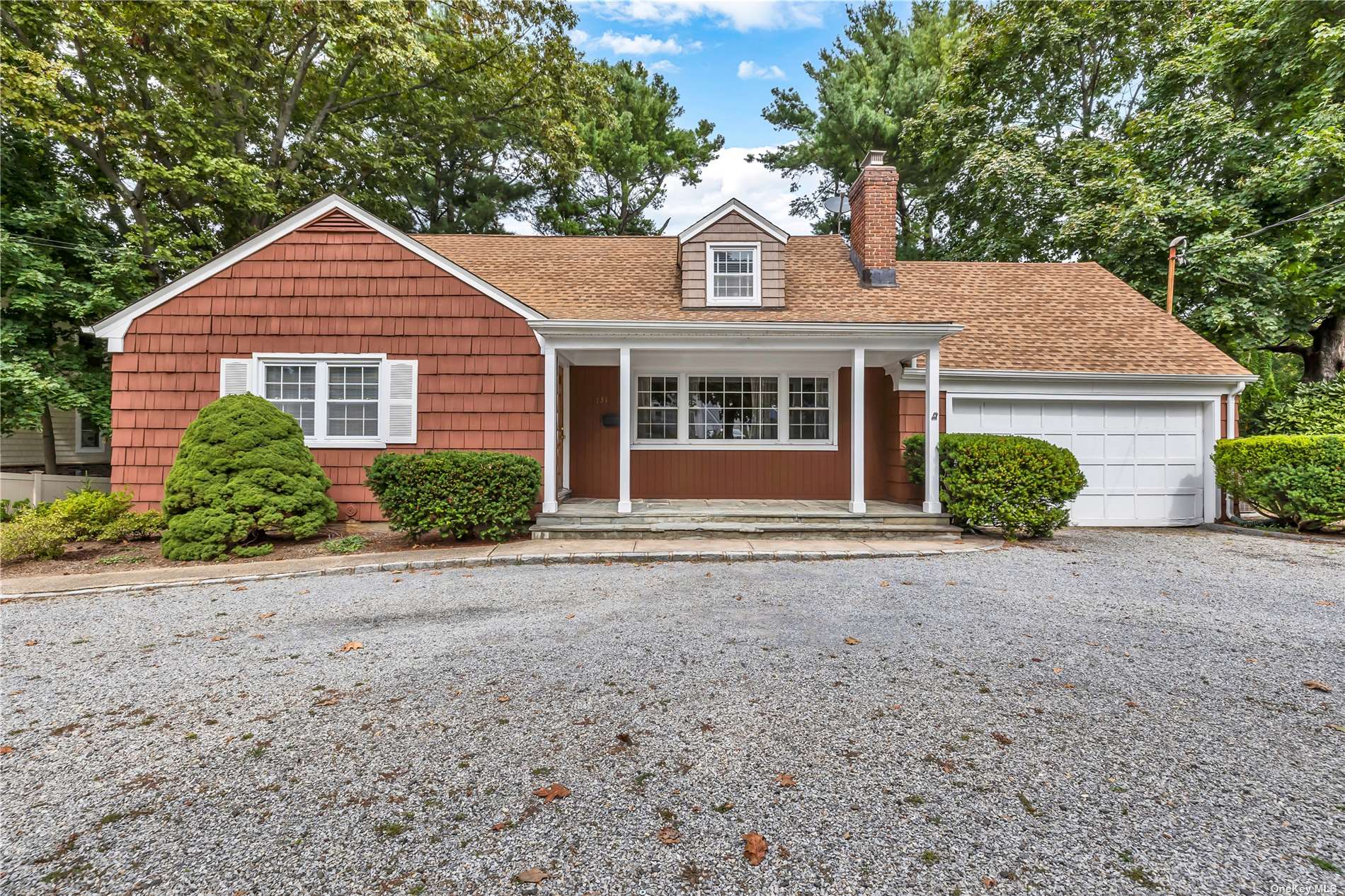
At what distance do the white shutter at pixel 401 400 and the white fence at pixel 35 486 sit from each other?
6.53 metres

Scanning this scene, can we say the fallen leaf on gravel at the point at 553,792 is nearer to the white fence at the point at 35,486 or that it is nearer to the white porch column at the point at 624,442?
the white porch column at the point at 624,442

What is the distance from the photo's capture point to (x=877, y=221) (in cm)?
1005

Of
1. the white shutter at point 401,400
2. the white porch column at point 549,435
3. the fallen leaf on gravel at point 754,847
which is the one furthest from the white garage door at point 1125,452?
the white shutter at point 401,400

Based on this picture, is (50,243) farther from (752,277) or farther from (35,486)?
(752,277)

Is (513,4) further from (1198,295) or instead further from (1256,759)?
(1256,759)

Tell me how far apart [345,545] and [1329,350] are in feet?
60.7

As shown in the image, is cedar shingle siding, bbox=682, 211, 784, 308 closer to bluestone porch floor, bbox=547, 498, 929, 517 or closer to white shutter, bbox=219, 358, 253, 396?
bluestone porch floor, bbox=547, 498, 929, 517

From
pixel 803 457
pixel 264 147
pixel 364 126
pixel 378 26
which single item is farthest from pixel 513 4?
pixel 803 457

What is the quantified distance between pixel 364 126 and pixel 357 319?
35.7 feet

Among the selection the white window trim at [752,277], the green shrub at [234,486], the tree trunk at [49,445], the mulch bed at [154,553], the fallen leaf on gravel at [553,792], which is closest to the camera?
the fallen leaf on gravel at [553,792]

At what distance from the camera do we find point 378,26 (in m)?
12.3

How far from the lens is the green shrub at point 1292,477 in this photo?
292 inches

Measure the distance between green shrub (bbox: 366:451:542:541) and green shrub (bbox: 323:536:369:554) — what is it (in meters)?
0.48

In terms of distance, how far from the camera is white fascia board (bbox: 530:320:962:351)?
294 inches
